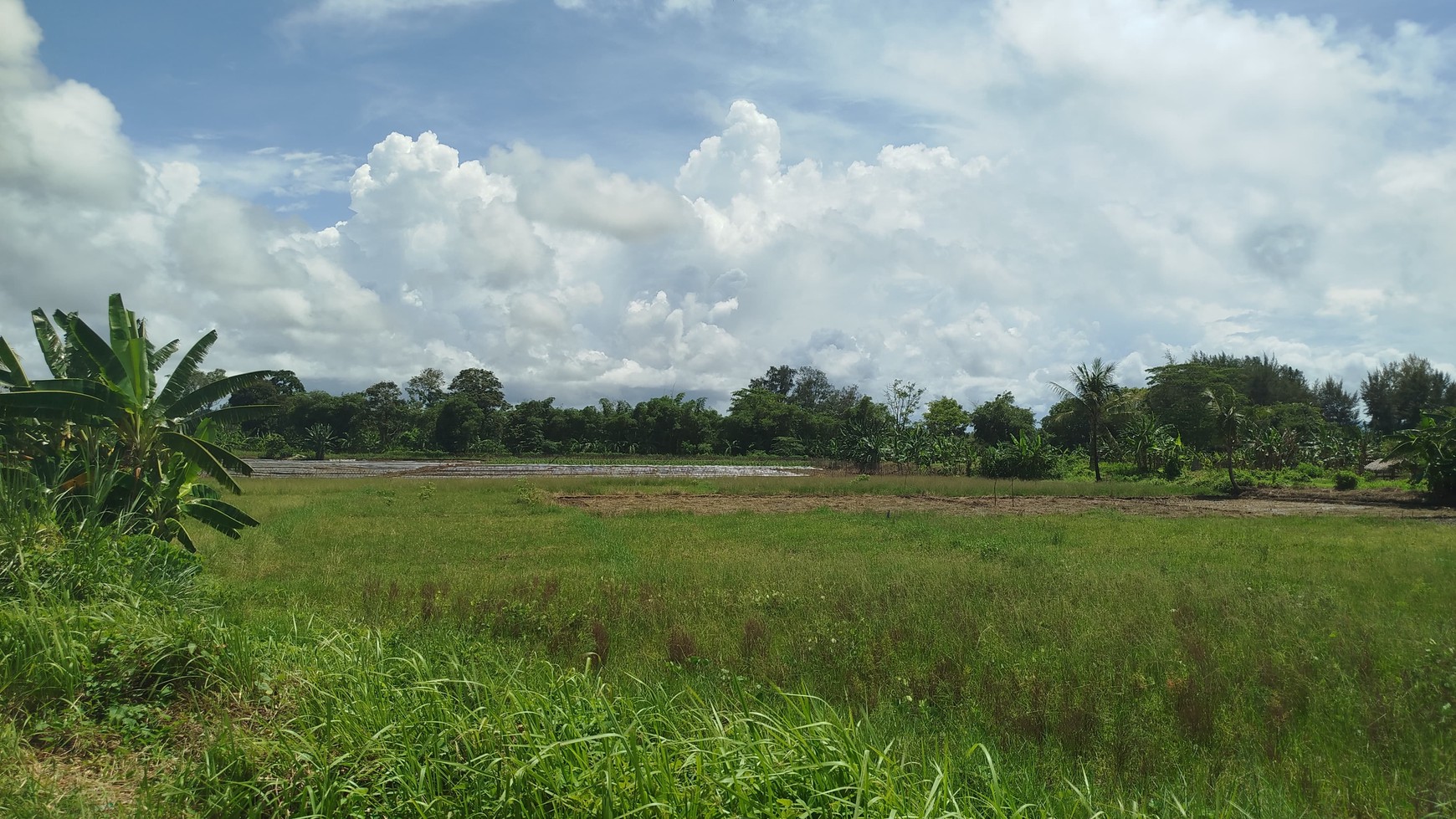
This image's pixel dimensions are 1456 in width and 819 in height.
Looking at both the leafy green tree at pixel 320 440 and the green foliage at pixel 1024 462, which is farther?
the leafy green tree at pixel 320 440

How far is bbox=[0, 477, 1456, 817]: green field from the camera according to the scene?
3.20m

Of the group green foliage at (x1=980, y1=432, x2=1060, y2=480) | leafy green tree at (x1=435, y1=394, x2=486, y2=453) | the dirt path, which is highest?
leafy green tree at (x1=435, y1=394, x2=486, y2=453)

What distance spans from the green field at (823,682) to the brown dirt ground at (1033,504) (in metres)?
8.71

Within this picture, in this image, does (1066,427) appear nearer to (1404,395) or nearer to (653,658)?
(1404,395)

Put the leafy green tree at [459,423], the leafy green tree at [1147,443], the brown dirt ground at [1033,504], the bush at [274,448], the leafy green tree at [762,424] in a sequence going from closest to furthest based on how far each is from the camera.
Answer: the brown dirt ground at [1033,504], the leafy green tree at [1147,443], the bush at [274,448], the leafy green tree at [459,423], the leafy green tree at [762,424]

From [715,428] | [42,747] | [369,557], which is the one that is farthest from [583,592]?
[715,428]

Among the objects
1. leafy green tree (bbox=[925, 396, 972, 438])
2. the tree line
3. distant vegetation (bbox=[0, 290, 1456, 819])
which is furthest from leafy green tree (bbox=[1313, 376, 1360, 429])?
distant vegetation (bbox=[0, 290, 1456, 819])

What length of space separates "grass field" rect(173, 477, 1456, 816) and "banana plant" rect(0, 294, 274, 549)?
138 cm

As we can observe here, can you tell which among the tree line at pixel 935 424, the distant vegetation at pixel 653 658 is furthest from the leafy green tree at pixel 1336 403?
the distant vegetation at pixel 653 658

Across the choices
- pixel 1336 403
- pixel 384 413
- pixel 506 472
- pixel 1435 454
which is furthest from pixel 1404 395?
pixel 384 413

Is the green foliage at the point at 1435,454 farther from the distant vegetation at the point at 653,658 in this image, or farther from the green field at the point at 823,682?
the green field at the point at 823,682

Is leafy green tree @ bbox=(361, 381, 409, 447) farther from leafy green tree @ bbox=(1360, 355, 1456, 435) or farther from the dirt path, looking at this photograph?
leafy green tree @ bbox=(1360, 355, 1456, 435)

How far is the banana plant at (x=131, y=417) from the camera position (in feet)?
26.2

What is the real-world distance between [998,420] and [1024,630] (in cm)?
6357
